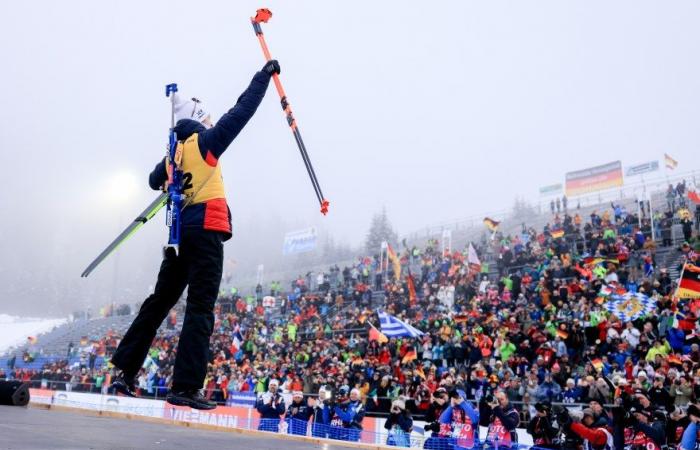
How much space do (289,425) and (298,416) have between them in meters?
0.28

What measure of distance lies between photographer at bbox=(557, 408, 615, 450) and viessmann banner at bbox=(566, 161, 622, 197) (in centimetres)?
2989

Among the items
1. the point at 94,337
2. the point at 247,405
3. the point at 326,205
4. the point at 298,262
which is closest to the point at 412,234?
the point at 94,337

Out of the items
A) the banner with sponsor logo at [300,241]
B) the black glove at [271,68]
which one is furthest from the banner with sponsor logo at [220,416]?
the banner with sponsor logo at [300,241]

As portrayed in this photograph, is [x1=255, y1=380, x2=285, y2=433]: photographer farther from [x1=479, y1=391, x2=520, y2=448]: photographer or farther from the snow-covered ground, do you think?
the snow-covered ground

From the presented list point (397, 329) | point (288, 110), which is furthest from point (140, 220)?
point (397, 329)

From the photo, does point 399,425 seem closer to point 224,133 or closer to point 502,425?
point 502,425

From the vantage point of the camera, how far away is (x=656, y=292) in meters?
17.1

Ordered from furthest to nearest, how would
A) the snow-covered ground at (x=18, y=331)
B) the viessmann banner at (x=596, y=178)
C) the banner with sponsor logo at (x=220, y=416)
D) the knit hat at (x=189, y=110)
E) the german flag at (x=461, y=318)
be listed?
the snow-covered ground at (x=18, y=331)
the viessmann banner at (x=596, y=178)
the german flag at (x=461, y=318)
the banner with sponsor logo at (x=220, y=416)
the knit hat at (x=189, y=110)

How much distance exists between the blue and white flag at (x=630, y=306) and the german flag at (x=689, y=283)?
1.13 meters

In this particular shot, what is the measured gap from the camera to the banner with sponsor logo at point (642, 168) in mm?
33594

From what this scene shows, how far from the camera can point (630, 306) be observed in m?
16.7

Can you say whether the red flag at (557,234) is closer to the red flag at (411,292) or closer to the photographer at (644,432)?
the red flag at (411,292)

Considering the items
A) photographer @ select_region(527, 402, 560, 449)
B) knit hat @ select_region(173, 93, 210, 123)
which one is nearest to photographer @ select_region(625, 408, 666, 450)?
photographer @ select_region(527, 402, 560, 449)

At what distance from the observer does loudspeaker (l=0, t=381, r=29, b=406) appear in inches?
272
